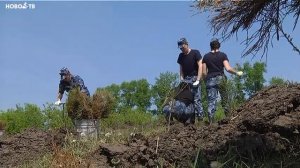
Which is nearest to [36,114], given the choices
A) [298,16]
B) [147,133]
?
[147,133]

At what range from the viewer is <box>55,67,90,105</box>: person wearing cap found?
33.1 feet

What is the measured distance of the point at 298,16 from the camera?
541 centimetres

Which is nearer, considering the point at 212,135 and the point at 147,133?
the point at 212,135

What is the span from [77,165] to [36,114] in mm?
18008

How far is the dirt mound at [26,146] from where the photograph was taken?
764cm

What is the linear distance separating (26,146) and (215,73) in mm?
3150

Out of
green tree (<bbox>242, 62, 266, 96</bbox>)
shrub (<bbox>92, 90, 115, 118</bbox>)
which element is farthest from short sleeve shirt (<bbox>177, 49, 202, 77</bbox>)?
green tree (<bbox>242, 62, 266, 96</bbox>)

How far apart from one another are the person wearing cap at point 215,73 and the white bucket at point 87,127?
1790 mm

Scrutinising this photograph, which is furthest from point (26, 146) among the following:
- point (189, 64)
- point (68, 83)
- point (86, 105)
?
point (189, 64)

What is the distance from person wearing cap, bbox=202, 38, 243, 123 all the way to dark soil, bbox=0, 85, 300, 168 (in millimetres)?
1158

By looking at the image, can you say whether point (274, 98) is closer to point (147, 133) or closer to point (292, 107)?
point (292, 107)

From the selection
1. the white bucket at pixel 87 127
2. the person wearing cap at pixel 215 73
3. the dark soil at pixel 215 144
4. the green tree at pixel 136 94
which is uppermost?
the green tree at pixel 136 94

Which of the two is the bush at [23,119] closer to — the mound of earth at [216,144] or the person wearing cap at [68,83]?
the person wearing cap at [68,83]

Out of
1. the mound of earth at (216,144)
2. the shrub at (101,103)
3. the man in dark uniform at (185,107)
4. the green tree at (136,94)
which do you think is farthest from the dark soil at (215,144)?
the green tree at (136,94)
